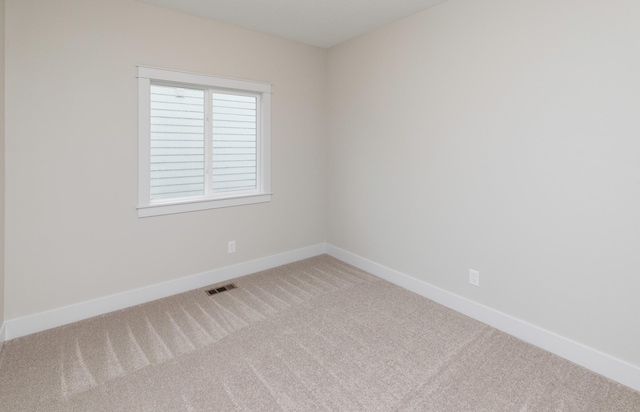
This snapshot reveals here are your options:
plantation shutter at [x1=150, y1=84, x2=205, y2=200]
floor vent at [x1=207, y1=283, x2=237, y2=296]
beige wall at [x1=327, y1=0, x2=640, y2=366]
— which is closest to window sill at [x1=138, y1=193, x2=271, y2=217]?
plantation shutter at [x1=150, y1=84, x2=205, y2=200]

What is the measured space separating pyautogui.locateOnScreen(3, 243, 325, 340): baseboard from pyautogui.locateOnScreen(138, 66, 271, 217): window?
2.27ft

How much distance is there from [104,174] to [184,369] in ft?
5.61

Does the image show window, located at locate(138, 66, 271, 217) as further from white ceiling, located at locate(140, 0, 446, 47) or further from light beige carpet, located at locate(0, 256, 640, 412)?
light beige carpet, located at locate(0, 256, 640, 412)

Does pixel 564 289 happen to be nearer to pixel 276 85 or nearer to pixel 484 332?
pixel 484 332

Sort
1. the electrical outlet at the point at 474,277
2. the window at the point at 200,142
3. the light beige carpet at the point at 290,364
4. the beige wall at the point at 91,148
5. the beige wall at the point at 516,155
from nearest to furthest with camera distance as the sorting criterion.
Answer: the light beige carpet at the point at 290,364 → the beige wall at the point at 516,155 → the beige wall at the point at 91,148 → the electrical outlet at the point at 474,277 → the window at the point at 200,142

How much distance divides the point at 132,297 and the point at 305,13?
9.77 feet

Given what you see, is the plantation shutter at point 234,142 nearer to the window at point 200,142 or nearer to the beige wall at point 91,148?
the window at point 200,142

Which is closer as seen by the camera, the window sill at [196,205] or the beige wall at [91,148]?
the beige wall at [91,148]

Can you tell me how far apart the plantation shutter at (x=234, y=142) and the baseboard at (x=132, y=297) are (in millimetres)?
871

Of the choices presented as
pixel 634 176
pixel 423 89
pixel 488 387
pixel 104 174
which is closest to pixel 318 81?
pixel 423 89

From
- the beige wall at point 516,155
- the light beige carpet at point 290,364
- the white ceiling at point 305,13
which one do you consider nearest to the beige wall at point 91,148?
the white ceiling at point 305,13

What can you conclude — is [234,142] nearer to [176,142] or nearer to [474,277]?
[176,142]

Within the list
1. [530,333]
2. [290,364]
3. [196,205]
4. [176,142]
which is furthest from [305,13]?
[530,333]

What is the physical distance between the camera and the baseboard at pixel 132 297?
251 centimetres
